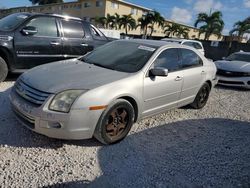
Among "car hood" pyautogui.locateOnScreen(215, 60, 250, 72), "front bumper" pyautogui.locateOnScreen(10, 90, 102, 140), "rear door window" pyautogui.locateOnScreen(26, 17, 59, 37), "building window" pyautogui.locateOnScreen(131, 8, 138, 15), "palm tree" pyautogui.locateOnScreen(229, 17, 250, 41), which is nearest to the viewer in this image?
"front bumper" pyautogui.locateOnScreen(10, 90, 102, 140)

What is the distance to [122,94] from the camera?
3.39 m

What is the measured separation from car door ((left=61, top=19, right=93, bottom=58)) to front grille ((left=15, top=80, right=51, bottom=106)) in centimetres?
322

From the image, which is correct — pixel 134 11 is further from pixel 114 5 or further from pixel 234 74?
pixel 234 74

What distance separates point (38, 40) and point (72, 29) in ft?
3.53

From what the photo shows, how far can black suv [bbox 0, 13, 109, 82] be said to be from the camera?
5609mm

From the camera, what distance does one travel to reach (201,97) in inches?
218

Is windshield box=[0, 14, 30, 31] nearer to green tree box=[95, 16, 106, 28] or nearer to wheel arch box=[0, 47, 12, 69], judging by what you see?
wheel arch box=[0, 47, 12, 69]

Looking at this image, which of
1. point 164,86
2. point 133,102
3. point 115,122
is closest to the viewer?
point 115,122

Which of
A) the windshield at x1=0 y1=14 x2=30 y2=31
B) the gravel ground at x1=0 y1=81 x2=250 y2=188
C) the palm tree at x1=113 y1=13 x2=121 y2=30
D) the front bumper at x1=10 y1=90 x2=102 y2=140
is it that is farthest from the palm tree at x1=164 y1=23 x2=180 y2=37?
the front bumper at x1=10 y1=90 x2=102 y2=140

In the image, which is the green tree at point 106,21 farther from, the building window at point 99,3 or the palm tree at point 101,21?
the building window at point 99,3

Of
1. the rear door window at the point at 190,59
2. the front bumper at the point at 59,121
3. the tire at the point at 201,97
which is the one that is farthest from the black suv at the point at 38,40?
the tire at the point at 201,97

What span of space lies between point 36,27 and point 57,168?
4.26 meters

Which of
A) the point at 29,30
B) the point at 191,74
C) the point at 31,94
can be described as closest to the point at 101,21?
the point at 29,30

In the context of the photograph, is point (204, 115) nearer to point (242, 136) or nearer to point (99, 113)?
point (242, 136)
